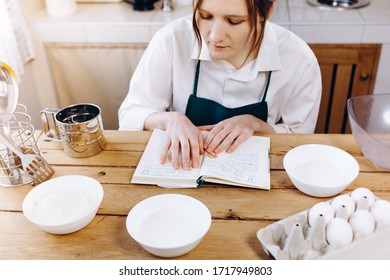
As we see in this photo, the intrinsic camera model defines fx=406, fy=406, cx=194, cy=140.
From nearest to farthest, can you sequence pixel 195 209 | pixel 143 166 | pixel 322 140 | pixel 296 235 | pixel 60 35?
pixel 296 235
pixel 195 209
pixel 143 166
pixel 322 140
pixel 60 35

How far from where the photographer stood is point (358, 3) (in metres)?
2.27

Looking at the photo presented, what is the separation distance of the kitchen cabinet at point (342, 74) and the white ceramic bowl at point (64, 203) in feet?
5.11

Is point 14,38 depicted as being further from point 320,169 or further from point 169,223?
point 320,169

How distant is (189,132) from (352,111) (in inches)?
19.6

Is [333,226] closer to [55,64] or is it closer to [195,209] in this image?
[195,209]

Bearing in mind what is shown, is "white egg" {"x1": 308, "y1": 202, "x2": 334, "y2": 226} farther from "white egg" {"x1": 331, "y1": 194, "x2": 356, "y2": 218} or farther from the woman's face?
the woman's face

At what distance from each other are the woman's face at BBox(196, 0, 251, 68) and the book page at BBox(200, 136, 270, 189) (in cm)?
33

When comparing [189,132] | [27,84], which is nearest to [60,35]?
[27,84]

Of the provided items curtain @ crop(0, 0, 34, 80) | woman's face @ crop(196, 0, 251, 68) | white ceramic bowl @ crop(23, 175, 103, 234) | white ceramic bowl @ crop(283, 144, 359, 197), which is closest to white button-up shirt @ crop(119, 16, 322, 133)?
woman's face @ crop(196, 0, 251, 68)

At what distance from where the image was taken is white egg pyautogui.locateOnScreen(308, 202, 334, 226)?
884 millimetres

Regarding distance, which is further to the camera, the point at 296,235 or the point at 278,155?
the point at 278,155

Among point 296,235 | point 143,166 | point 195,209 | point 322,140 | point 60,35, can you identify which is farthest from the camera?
point 60,35

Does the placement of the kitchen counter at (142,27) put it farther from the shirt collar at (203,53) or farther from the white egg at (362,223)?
the white egg at (362,223)

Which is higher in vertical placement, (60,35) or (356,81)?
(60,35)
